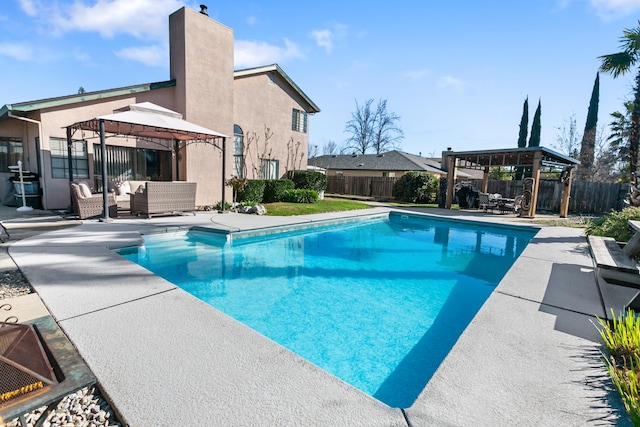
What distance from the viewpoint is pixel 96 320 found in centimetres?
297

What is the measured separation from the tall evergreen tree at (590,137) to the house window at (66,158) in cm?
3378

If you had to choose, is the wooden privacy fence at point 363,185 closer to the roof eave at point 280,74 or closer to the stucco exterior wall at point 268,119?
the roof eave at point 280,74

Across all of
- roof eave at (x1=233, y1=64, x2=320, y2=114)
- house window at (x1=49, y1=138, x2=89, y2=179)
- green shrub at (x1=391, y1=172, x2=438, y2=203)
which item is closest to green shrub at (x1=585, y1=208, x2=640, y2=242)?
green shrub at (x1=391, y1=172, x2=438, y2=203)

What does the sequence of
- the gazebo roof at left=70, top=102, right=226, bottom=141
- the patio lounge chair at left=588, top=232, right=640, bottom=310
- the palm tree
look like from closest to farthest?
1. the patio lounge chair at left=588, top=232, right=640, bottom=310
2. the gazebo roof at left=70, top=102, right=226, bottom=141
3. the palm tree

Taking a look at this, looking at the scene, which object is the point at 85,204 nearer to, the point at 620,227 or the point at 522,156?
the point at 620,227

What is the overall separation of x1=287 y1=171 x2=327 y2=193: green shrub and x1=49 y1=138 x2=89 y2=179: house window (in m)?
9.06

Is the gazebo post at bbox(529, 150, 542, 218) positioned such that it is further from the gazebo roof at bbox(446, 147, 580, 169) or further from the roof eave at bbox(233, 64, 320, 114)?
the roof eave at bbox(233, 64, 320, 114)

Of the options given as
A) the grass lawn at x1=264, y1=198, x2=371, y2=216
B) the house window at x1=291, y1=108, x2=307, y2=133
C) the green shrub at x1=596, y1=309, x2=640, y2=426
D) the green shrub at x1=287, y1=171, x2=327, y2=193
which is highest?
the house window at x1=291, y1=108, x2=307, y2=133

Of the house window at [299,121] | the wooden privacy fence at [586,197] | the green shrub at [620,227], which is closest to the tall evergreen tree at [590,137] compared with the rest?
the wooden privacy fence at [586,197]

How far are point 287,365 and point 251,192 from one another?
449 inches

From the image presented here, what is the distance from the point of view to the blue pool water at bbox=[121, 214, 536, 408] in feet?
11.4

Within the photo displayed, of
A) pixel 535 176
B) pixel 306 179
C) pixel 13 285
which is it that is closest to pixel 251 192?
pixel 306 179

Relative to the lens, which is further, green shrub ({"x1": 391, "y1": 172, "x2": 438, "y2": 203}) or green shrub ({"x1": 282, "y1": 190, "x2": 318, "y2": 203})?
green shrub ({"x1": 391, "y1": 172, "x2": 438, "y2": 203})

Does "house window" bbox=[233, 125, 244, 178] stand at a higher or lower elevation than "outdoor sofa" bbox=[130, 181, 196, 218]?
higher
